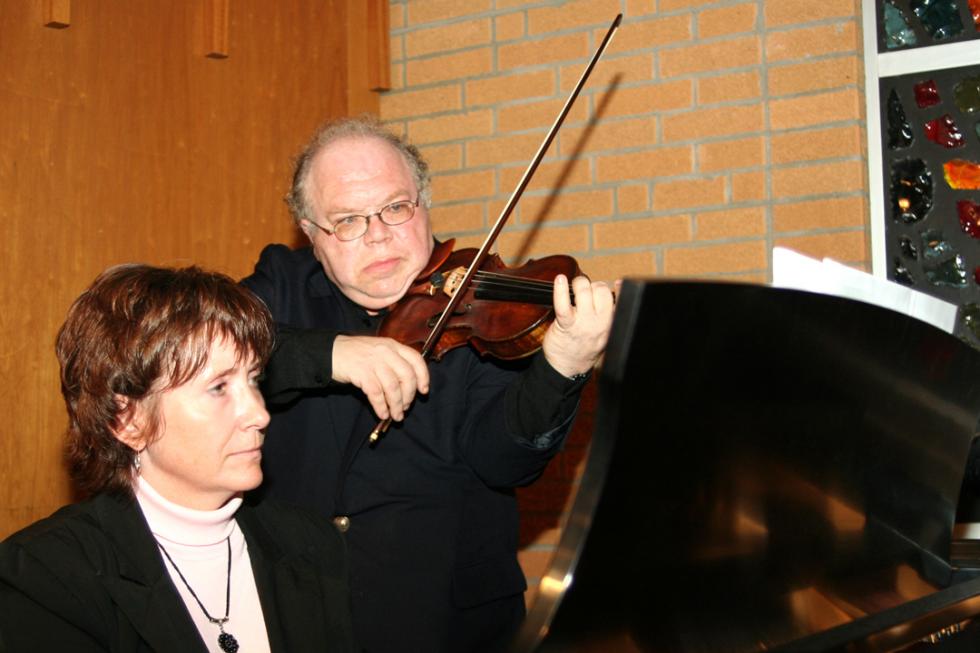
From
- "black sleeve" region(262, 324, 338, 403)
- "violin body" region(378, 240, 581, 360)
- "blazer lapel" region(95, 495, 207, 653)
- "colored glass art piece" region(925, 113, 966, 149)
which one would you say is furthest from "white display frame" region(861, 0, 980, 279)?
"blazer lapel" region(95, 495, 207, 653)

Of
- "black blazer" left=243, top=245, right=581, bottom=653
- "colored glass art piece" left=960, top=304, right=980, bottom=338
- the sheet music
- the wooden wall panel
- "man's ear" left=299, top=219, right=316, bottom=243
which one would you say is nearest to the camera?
the sheet music

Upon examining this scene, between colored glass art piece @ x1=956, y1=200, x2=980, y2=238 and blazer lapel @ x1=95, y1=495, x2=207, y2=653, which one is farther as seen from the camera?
colored glass art piece @ x1=956, y1=200, x2=980, y2=238

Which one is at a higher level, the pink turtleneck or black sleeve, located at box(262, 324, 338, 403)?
black sleeve, located at box(262, 324, 338, 403)

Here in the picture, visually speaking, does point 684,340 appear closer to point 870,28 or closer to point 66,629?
point 66,629

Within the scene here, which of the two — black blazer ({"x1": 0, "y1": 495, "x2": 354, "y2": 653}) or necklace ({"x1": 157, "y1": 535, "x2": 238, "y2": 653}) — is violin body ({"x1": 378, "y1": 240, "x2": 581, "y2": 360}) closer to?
black blazer ({"x1": 0, "y1": 495, "x2": 354, "y2": 653})

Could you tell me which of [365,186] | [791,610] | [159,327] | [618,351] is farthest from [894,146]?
[618,351]

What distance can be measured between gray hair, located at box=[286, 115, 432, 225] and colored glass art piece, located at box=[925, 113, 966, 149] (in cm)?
140

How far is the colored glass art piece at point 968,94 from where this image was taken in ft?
9.43

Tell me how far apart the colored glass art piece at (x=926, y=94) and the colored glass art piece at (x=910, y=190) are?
152 millimetres

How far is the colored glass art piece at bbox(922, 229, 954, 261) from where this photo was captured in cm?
289

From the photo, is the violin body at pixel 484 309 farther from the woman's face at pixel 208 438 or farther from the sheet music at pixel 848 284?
the sheet music at pixel 848 284

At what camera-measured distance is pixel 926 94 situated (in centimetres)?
294

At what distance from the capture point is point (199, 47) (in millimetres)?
2889

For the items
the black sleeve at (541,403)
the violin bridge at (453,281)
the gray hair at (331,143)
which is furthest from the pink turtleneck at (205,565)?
the gray hair at (331,143)
